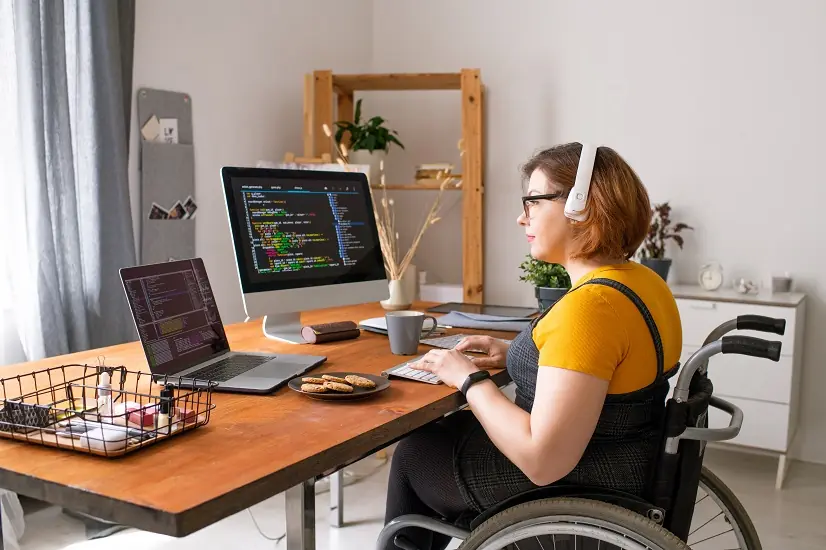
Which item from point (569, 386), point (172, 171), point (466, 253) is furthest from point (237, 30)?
point (569, 386)

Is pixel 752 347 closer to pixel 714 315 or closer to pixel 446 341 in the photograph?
pixel 446 341

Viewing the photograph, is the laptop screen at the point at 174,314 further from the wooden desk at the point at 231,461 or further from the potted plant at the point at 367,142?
the potted plant at the point at 367,142

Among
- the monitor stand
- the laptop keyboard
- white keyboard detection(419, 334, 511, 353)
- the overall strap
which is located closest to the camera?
the overall strap

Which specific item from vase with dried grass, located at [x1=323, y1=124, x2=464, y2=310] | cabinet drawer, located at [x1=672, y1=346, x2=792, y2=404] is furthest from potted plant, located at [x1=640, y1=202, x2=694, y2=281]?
vase with dried grass, located at [x1=323, y1=124, x2=464, y2=310]

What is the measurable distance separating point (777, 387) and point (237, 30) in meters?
2.76

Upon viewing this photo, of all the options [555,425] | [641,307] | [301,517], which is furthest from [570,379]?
[301,517]

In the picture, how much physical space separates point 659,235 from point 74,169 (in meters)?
2.47

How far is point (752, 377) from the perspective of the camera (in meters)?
3.19

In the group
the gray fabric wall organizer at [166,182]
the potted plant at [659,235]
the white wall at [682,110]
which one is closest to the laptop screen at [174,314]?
the gray fabric wall organizer at [166,182]

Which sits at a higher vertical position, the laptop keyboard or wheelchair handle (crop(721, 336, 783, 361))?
wheelchair handle (crop(721, 336, 783, 361))

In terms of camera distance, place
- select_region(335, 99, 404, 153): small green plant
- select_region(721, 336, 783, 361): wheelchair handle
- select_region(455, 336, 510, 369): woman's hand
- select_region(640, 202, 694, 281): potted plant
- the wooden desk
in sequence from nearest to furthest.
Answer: the wooden desk
select_region(721, 336, 783, 361): wheelchair handle
select_region(455, 336, 510, 369): woman's hand
select_region(640, 202, 694, 281): potted plant
select_region(335, 99, 404, 153): small green plant

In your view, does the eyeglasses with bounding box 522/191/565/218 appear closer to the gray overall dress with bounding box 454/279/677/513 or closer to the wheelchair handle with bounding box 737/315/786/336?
the gray overall dress with bounding box 454/279/677/513

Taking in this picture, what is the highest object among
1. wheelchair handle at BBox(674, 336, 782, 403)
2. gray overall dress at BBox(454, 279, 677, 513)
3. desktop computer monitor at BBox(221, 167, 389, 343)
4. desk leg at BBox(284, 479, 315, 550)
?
desktop computer monitor at BBox(221, 167, 389, 343)

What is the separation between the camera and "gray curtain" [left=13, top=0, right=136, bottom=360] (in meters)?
2.59
